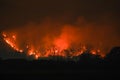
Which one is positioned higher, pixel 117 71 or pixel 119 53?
pixel 119 53

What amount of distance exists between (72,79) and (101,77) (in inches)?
322

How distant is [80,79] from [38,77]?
11.1 meters

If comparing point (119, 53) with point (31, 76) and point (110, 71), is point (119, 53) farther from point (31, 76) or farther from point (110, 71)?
point (31, 76)

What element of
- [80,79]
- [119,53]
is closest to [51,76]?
[80,79]

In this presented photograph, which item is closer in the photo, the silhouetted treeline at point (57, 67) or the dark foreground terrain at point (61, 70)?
the dark foreground terrain at point (61, 70)

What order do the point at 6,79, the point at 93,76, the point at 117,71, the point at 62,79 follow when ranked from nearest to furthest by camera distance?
the point at 6,79, the point at 62,79, the point at 93,76, the point at 117,71

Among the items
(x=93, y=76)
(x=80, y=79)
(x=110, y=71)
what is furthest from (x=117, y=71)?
(x=80, y=79)

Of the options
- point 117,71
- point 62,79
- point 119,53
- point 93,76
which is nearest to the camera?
point 62,79

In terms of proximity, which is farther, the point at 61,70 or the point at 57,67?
the point at 57,67

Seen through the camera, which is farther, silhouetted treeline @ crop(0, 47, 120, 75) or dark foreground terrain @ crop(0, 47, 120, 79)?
silhouetted treeline @ crop(0, 47, 120, 75)

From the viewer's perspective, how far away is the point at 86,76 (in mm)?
75938

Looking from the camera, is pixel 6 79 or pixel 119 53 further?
pixel 119 53

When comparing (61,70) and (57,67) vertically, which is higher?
(57,67)

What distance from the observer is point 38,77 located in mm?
73562
